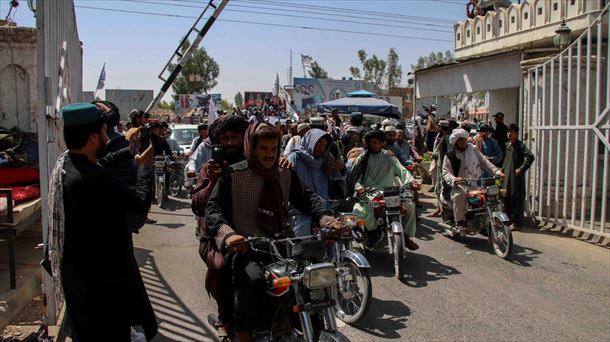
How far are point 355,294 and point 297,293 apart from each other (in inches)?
90.5

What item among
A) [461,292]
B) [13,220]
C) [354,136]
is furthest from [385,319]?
[354,136]

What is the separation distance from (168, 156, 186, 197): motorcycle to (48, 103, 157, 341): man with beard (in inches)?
419

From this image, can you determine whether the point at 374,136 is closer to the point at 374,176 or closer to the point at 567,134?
the point at 374,176

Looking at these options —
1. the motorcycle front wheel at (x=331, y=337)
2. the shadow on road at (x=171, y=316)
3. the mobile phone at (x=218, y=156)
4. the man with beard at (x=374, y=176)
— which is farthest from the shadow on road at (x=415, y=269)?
the motorcycle front wheel at (x=331, y=337)

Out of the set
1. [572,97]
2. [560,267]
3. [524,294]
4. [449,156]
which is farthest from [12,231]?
[572,97]

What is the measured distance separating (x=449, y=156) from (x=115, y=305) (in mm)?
6154

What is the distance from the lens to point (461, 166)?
8.16 m

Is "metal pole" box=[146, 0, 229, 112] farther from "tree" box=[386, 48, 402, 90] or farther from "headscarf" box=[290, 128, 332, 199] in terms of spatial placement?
"tree" box=[386, 48, 402, 90]

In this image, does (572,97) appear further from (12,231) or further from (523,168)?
(12,231)

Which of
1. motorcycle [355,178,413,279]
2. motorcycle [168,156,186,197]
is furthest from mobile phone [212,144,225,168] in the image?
motorcycle [168,156,186,197]

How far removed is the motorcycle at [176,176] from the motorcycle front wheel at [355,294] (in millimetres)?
9005

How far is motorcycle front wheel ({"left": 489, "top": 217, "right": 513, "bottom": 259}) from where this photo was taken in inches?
285

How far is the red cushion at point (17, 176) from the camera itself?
6.68 m

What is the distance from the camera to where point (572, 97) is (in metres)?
9.30
